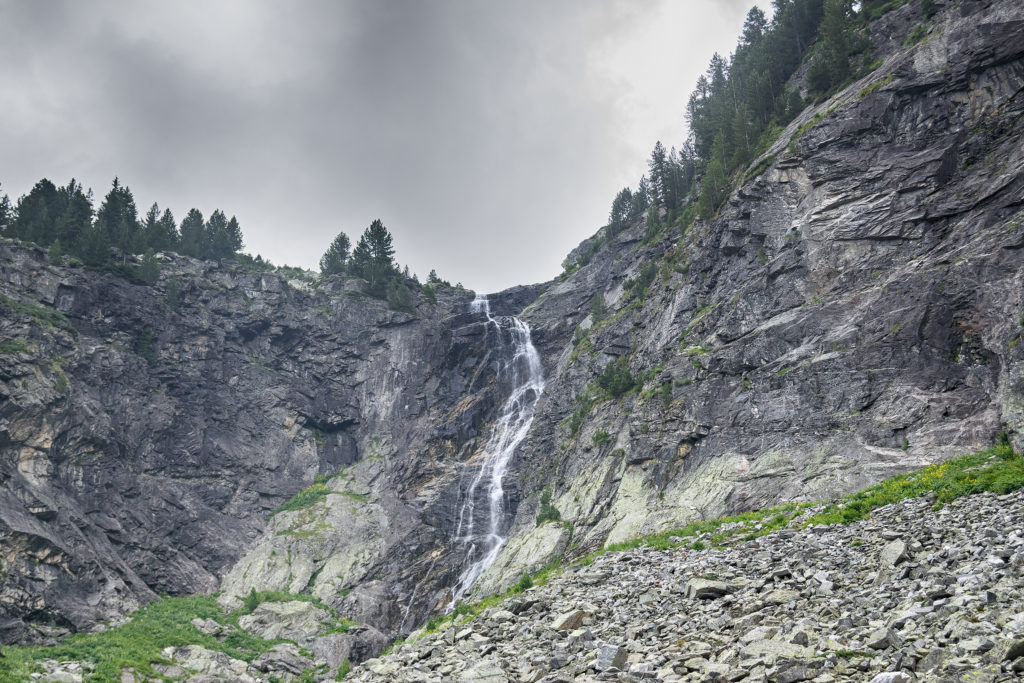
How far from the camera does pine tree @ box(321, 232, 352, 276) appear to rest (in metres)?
94.1

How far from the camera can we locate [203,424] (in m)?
65.0

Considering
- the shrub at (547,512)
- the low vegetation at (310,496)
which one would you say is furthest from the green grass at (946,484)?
the low vegetation at (310,496)

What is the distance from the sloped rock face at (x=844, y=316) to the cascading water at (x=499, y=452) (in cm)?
392

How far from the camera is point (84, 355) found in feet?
189

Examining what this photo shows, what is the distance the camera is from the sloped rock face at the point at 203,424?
44.9 meters

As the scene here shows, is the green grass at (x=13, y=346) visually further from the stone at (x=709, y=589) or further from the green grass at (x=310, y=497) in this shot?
the stone at (x=709, y=589)

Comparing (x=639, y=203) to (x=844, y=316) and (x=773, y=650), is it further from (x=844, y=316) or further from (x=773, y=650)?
(x=773, y=650)

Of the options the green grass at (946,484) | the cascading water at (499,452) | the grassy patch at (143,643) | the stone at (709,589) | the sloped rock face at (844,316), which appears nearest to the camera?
the stone at (709,589)

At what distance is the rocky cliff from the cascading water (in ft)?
4.87

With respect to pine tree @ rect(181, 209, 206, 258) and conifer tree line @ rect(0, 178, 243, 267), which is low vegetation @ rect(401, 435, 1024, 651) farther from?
pine tree @ rect(181, 209, 206, 258)

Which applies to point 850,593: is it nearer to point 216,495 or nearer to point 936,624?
point 936,624

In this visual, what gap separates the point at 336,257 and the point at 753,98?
209ft

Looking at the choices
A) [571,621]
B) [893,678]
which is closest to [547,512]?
[571,621]

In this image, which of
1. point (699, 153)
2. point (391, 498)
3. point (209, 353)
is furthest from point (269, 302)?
point (699, 153)
